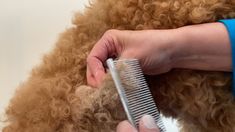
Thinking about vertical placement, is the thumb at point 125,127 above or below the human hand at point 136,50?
below

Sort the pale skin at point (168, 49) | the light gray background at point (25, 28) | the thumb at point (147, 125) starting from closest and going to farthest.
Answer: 1. the thumb at point (147, 125)
2. the pale skin at point (168, 49)
3. the light gray background at point (25, 28)

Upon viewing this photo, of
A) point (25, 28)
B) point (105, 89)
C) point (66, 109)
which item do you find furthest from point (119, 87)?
point (25, 28)

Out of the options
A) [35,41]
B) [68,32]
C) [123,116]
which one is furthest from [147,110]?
[35,41]

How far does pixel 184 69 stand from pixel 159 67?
0.22 feet

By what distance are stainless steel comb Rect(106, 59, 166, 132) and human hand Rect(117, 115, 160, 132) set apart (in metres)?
0.01

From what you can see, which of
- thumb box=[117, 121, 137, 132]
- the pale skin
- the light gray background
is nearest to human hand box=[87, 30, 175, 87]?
the pale skin

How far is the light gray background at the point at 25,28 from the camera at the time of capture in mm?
1917

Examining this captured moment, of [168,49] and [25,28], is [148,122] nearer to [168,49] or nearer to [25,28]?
[168,49]

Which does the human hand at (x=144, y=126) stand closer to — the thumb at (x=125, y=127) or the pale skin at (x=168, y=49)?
the thumb at (x=125, y=127)

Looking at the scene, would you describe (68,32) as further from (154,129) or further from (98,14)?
(154,129)

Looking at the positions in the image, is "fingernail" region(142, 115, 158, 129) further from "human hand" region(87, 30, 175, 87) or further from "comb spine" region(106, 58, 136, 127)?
"human hand" region(87, 30, 175, 87)

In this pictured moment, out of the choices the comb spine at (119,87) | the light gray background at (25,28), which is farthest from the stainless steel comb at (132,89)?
the light gray background at (25,28)

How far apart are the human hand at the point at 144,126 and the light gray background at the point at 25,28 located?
1.12 meters

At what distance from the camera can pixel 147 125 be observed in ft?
2.69
